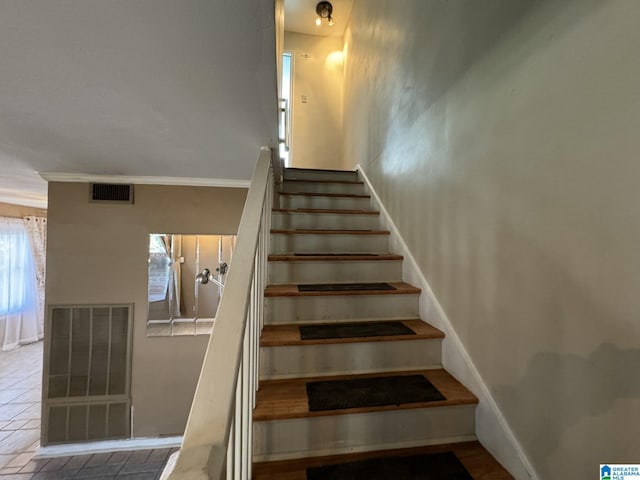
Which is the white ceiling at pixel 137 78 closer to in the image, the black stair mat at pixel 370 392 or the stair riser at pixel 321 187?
the stair riser at pixel 321 187

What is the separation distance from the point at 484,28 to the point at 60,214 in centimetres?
362

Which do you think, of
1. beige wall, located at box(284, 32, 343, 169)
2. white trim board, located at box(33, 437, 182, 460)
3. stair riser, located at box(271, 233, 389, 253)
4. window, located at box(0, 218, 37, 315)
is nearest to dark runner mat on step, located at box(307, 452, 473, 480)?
stair riser, located at box(271, 233, 389, 253)

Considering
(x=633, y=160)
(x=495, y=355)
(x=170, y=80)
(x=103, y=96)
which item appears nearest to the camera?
Answer: (x=633, y=160)

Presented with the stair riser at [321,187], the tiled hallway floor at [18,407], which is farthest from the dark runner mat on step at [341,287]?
the tiled hallway floor at [18,407]

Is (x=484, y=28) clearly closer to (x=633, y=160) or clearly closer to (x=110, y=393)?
(x=633, y=160)

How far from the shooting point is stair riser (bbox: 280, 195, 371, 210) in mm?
2494

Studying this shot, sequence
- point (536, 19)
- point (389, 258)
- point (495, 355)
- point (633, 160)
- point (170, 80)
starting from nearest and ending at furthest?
point (633, 160), point (536, 19), point (495, 355), point (170, 80), point (389, 258)

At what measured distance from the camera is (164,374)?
276 centimetres

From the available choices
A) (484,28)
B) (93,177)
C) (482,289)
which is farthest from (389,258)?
(93,177)

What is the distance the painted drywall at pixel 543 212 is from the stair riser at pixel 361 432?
118 millimetres

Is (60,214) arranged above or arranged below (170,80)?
below

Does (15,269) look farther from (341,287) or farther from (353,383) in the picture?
(353,383)

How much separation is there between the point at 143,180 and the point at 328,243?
6.86ft

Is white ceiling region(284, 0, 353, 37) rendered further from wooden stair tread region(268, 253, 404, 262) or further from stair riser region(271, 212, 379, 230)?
wooden stair tread region(268, 253, 404, 262)
